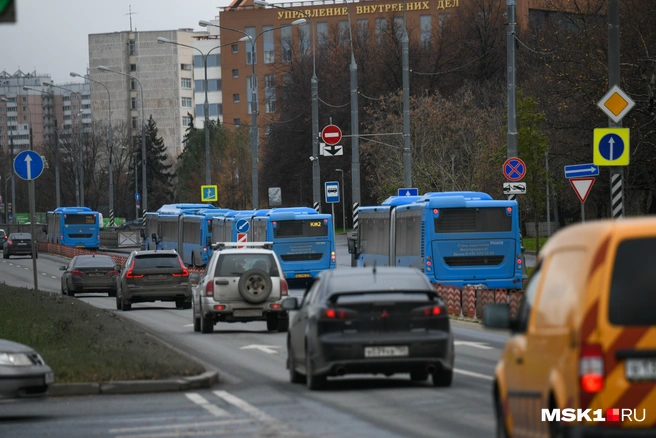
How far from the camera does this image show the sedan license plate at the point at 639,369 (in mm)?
6777

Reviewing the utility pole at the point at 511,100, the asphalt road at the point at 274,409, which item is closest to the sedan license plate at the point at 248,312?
the asphalt road at the point at 274,409

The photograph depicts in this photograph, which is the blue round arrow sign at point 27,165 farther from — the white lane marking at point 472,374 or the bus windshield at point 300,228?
the bus windshield at point 300,228

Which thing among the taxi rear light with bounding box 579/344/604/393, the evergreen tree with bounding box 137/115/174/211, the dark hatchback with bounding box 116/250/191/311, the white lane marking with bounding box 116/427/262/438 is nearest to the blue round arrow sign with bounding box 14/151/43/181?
the dark hatchback with bounding box 116/250/191/311

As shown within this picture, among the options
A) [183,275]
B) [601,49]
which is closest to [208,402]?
[183,275]

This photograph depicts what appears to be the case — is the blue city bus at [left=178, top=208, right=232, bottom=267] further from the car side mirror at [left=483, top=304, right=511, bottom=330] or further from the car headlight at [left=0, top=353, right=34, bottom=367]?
the car side mirror at [left=483, top=304, right=511, bottom=330]

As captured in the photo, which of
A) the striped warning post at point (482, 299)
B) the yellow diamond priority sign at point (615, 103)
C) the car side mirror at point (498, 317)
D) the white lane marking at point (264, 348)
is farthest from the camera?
the striped warning post at point (482, 299)

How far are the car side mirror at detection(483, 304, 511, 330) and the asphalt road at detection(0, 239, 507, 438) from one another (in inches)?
Result: 106

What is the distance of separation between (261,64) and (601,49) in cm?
9790

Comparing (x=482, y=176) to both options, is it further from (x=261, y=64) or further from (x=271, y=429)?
(x=261, y=64)

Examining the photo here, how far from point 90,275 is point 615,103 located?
2518cm

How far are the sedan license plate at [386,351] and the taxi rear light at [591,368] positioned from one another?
306 inches

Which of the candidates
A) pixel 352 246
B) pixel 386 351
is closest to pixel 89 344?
pixel 386 351

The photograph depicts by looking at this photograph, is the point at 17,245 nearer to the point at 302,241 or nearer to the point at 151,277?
the point at 302,241

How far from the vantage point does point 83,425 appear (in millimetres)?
12578
